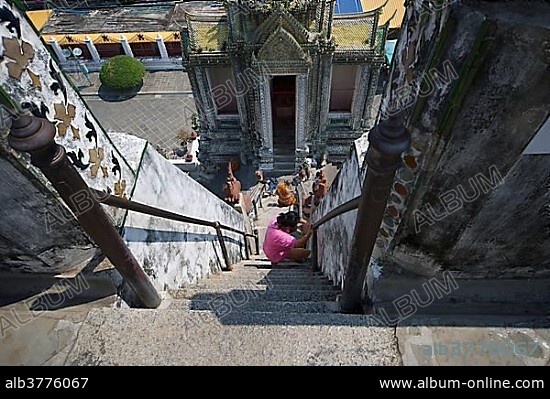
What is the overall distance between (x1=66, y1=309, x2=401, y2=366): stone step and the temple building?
8.37 meters

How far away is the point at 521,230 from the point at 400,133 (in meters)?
1.40

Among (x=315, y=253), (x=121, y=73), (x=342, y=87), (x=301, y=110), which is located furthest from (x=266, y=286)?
(x=121, y=73)

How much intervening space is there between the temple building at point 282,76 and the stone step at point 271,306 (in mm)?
7803

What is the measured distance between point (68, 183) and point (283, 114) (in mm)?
11549

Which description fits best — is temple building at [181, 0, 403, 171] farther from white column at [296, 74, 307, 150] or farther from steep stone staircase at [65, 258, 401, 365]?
steep stone staircase at [65, 258, 401, 365]

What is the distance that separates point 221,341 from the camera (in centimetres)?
230

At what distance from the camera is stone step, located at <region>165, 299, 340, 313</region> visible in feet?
9.68

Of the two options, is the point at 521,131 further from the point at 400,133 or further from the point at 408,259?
the point at 408,259

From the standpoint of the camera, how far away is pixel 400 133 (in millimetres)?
1535

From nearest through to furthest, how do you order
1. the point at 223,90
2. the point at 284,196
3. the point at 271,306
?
1. the point at 271,306
2. the point at 284,196
3. the point at 223,90

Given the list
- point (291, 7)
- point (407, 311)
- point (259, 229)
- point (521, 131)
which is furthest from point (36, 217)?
point (291, 7)

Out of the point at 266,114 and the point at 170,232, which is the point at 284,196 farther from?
the point at 170,232

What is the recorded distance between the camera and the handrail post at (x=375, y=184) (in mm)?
1533
